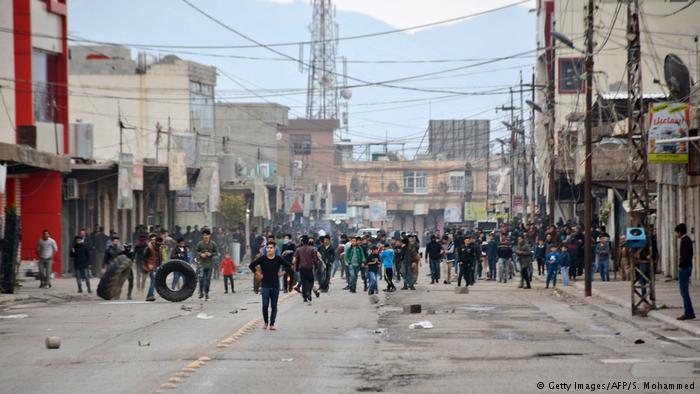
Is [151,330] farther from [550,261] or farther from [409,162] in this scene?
[409,162]

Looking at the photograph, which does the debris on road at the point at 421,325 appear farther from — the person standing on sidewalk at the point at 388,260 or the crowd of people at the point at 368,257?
the person standing on sidewalk at the point at 388,260

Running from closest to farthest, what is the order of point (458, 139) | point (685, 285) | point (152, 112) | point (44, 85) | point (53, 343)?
point (53, 343) < point (685, 285) < point (44, 85) < point (152, 112) < point (458, 139)

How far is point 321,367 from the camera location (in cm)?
1562

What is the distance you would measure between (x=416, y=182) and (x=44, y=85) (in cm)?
9231

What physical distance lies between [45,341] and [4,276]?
46.0ft

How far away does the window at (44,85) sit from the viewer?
1794 inches

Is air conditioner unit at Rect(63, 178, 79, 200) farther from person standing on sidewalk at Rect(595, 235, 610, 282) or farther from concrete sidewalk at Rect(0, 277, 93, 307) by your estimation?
person standing on sidewalk at Rect(595, 235, 610, 282)

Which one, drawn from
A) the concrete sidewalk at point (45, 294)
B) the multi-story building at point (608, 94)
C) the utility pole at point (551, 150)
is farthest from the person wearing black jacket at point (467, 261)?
the utility pole at point (551, 150)

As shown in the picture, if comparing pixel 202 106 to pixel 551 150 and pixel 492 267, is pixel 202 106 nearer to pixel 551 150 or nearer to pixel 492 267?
pixel 551 150

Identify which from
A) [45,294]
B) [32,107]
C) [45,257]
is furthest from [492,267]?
[45,294]

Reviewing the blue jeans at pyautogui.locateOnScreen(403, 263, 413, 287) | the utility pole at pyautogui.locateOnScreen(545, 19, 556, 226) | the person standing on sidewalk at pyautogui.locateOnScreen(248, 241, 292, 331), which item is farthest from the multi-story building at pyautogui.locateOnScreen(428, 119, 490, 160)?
the person standing on sidewalk at pyautogui.locateOnScreen(248, 241, 292, 331)

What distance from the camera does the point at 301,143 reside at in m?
134

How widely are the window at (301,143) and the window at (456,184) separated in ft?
52.8

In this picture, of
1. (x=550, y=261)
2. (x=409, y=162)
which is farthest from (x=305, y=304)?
(x=409, y=162)
